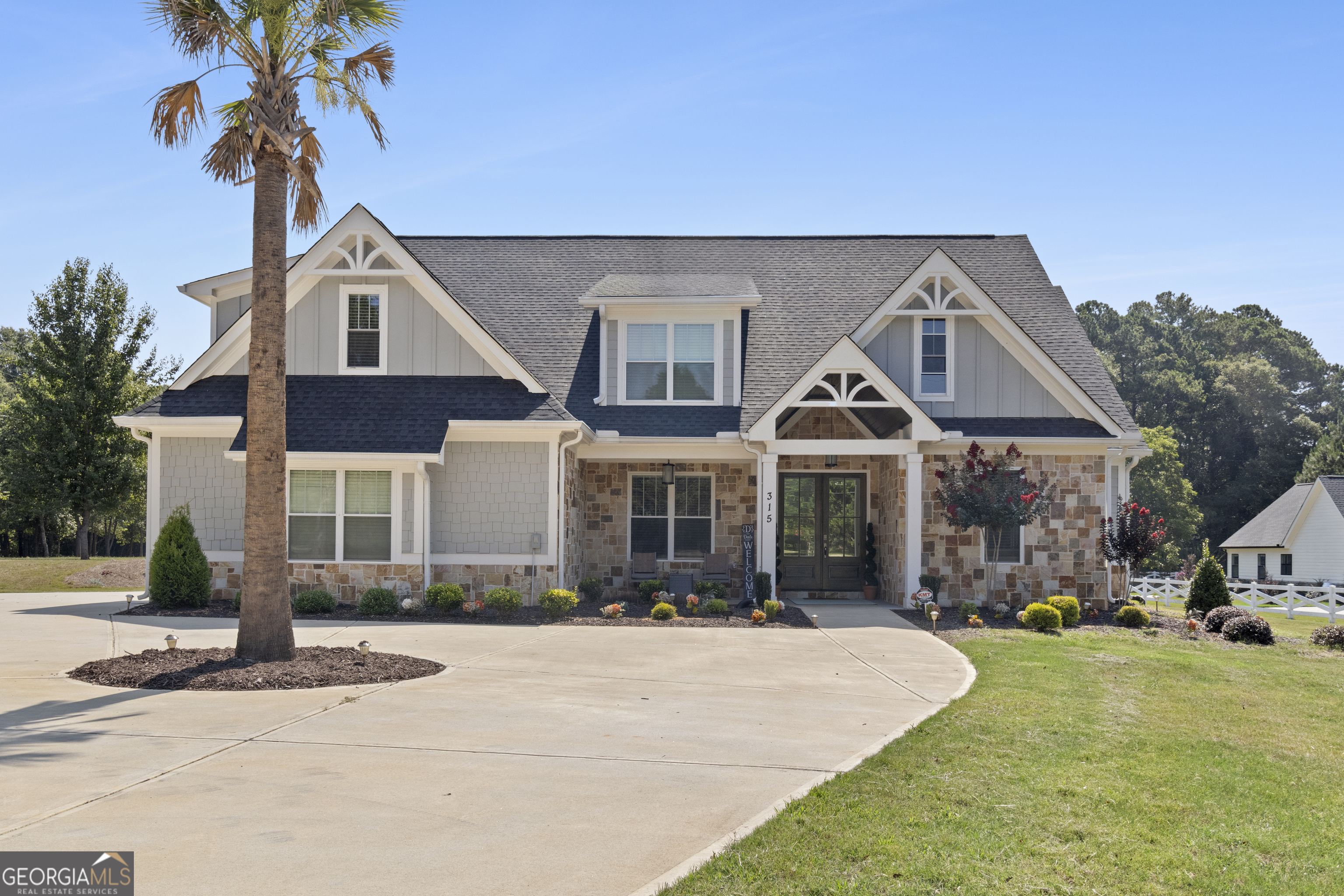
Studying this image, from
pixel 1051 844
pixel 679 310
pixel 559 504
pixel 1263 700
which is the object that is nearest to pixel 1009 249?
pixel 679 310

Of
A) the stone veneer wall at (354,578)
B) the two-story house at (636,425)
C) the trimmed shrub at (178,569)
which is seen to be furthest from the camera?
the two-story house at (636,425)

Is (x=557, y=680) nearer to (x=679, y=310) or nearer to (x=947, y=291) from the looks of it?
(x=679, y=310)

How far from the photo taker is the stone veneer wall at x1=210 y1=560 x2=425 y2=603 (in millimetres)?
16641

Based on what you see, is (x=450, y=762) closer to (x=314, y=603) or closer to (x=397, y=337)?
(x=314, y=603)

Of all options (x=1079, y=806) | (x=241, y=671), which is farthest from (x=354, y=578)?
(x=1079, y=806)

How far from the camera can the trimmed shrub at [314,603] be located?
15.9m

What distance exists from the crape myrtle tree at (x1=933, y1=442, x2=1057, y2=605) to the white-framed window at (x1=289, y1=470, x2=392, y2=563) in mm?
9359

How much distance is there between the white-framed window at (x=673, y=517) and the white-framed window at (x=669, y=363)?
163 cm

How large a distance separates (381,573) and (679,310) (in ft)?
23.5

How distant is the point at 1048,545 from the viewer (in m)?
18.4

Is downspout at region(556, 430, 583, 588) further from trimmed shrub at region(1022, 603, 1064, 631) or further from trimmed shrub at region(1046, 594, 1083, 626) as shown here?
trimmed shrub at region(1046, 594, 1083, 626)

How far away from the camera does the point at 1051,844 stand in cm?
535

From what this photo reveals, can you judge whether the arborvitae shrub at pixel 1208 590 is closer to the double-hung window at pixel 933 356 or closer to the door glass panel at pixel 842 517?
the double-hung window at pixel 933 356

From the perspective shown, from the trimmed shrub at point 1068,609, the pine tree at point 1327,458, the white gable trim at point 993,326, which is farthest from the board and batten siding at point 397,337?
the pine tree at point 1327,458
